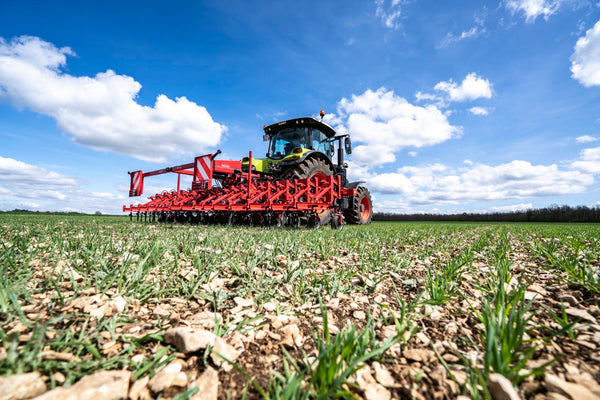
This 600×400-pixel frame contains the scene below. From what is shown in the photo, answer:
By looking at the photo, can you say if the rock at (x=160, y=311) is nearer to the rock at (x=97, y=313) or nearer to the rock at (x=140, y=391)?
the rock at (x=97, y=313)

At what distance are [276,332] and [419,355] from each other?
0.74 m

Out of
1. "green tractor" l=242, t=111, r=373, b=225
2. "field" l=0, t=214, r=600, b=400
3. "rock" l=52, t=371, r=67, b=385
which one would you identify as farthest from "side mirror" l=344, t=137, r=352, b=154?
"rock" l=52, t=371, r=67, b=385

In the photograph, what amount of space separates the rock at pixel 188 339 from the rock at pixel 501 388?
1155 mm

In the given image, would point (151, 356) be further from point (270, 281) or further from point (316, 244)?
point (316, 244)

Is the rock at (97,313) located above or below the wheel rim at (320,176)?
below

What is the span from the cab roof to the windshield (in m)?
0.17

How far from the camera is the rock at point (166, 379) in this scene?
3.26ft

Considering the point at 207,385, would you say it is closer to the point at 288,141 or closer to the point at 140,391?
the point at 140,391

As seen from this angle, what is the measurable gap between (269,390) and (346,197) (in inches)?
320

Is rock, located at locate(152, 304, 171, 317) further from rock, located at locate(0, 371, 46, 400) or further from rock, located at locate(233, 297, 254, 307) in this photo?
rock, located at locate(0, 371, 46, 400)

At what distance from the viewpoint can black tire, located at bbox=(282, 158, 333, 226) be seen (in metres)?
8.09

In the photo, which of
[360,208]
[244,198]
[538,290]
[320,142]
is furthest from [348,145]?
[538,290]

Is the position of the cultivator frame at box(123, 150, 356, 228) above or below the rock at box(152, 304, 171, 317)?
above

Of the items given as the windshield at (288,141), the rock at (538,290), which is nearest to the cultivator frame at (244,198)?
the windshield at (288,141)
